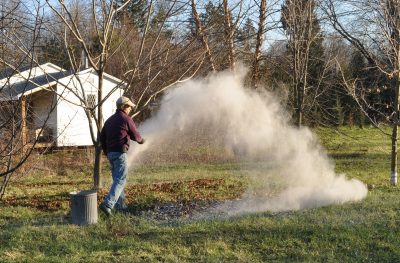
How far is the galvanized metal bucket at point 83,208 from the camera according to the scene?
780 cm

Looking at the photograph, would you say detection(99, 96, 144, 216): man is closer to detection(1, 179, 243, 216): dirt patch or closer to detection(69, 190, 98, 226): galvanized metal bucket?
detection(69, 190, 98, 226): galvanized metal bucket

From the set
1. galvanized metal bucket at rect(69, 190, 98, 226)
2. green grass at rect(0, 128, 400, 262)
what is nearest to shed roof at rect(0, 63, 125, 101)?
galvanized metal bucket at rect(69, 190, 98, 226)

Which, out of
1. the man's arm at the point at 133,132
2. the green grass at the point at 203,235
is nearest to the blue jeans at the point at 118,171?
the man's arm at the point at 133,132

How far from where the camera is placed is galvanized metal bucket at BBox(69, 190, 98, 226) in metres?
7.80

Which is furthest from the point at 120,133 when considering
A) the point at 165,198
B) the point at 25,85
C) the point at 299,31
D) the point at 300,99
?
the point at 300,99

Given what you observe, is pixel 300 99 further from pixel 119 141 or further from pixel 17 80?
pixel 119 141

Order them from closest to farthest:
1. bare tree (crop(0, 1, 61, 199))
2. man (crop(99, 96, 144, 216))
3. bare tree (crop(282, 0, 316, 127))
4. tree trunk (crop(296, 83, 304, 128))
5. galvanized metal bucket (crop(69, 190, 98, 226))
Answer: bare tree (crop(0, 1, 61, 199)), galvanized metal bucket (crop(69, 190, 98, 226)), man (crop(99, 96, 144, 216)), bare tree (crop(282, 0, 316, 127)), tree trunk (crop(296, 83, 304, 128))

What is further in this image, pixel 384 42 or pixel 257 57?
pixel 257 57

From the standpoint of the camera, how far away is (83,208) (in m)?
7.84

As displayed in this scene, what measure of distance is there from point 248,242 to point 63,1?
6022 mm

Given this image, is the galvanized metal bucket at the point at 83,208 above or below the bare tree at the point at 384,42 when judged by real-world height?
below

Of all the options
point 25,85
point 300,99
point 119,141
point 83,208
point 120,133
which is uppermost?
point 300,99

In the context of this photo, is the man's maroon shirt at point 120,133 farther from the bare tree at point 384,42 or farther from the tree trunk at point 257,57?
the tree trunk at point 257,57

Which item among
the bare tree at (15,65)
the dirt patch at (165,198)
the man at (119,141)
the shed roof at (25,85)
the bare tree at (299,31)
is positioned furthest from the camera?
the bare tree at (299,31)
